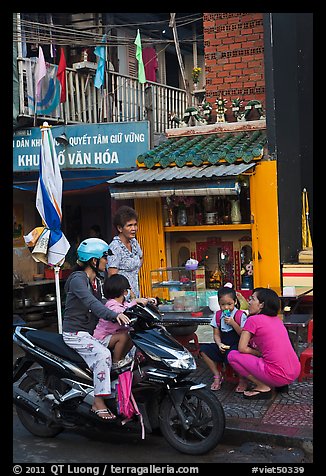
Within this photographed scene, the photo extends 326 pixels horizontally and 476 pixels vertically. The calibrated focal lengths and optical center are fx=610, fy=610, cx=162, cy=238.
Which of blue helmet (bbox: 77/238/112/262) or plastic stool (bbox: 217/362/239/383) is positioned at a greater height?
blue helmet (bbox: 77/238/112/262)

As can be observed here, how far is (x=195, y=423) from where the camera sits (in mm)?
4887

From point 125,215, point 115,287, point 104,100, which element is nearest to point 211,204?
point 104,100

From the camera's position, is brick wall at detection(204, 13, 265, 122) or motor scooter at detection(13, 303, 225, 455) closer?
motor scooter at detection(13, 303, 225, 455)

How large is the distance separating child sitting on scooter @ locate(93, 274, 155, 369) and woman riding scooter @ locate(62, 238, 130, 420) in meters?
0.10

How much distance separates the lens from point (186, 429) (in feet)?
15.9

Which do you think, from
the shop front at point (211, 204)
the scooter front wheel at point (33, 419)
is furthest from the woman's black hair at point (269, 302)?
the shop front at point (211, 204)

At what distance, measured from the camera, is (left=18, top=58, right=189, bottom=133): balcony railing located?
11000 millimetres

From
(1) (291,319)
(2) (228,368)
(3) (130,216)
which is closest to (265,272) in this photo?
(1) (291,319)

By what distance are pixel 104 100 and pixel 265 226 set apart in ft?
14.5

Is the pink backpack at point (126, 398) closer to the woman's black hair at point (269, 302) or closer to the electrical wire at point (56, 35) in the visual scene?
the woman's black hair at point (269, 302)

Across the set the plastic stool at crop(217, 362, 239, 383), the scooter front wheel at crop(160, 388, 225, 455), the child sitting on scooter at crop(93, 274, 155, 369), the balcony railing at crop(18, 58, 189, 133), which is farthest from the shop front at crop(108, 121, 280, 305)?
the scooter front wheel at crop(160, 388, 225, 455)

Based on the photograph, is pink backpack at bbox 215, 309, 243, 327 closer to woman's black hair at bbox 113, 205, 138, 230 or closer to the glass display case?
the glass display case

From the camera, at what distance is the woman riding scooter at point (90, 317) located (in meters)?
4.91
